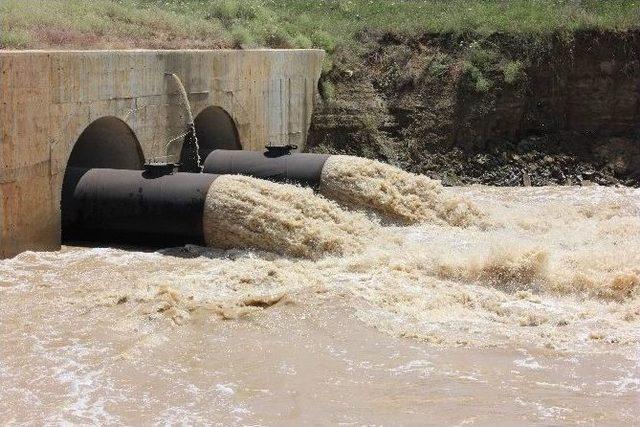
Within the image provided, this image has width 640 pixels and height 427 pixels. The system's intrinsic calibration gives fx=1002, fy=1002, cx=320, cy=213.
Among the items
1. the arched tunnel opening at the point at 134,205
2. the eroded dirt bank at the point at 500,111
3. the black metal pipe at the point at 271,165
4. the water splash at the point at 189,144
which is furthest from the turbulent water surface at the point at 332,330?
the eroded dirt bank at the point at 500,111

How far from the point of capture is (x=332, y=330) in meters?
10.2

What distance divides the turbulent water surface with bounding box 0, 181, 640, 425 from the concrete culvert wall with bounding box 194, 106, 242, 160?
479 cm

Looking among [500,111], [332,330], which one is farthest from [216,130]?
[332,330]

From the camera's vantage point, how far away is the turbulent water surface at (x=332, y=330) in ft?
27.1

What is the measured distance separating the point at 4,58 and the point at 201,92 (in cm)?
523

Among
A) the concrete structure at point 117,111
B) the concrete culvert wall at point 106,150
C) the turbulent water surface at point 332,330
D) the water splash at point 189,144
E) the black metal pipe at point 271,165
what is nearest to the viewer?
the turbulent water surface at point 332,330

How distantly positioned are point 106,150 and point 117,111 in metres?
1.11

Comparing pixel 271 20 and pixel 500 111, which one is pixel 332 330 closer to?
pixel 500 111

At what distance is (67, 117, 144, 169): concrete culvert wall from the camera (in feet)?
49.6

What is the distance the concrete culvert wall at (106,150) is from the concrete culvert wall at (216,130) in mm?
2850

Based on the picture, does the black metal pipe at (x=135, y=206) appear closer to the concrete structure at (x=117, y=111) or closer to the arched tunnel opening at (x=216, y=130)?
the concrete structure at (x=117, y=111)

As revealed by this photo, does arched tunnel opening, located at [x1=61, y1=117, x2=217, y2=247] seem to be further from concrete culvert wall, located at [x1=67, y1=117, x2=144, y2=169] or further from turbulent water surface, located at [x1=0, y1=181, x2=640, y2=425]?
concrete culvert wall, located at [x1=67, y1=117, x2=144, y2=169]

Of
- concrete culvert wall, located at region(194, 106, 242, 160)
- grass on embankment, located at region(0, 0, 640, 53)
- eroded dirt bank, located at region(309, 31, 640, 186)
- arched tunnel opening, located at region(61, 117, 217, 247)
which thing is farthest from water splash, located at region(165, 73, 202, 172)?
eroded dirt bank, located at region(309, 31, 640, 186)

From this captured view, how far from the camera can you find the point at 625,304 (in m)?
11.1
